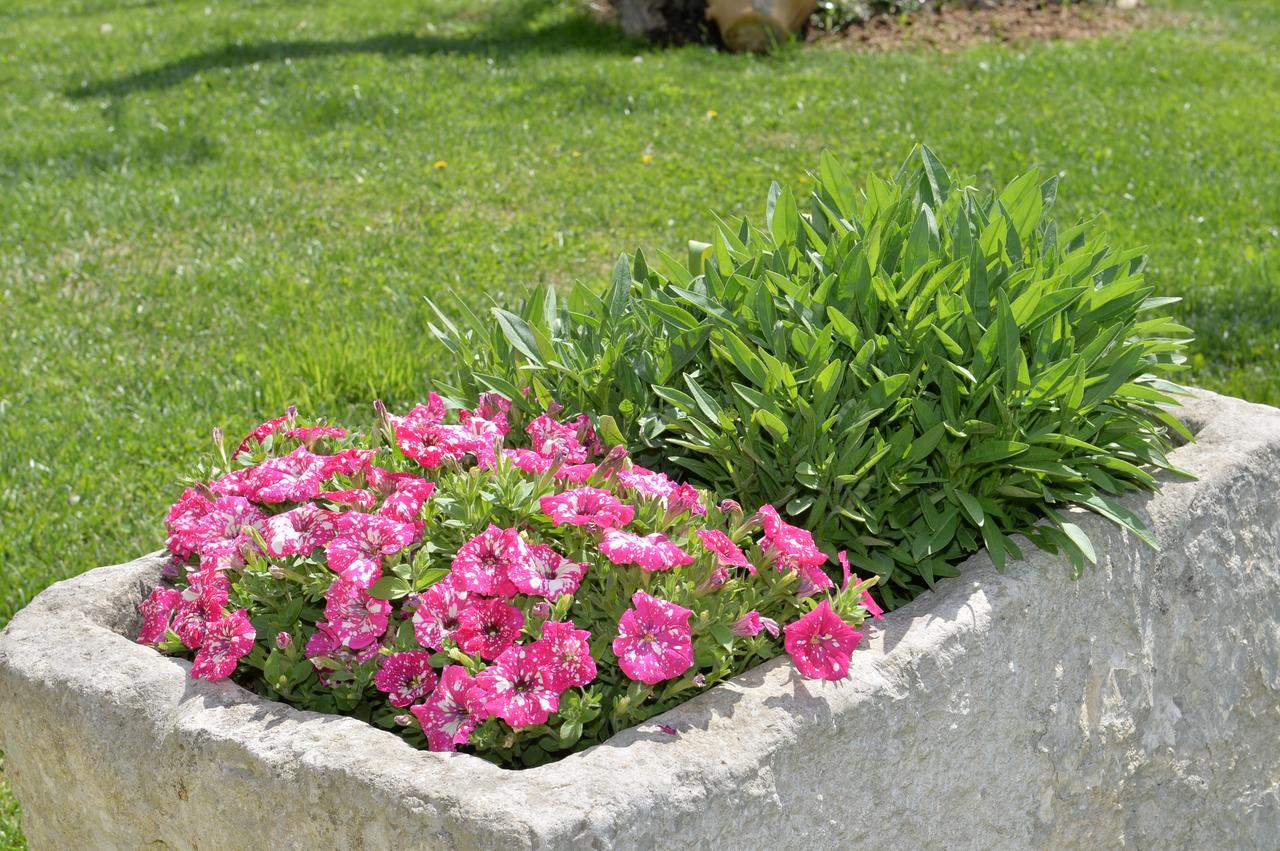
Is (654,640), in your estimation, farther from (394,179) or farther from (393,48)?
(393,48)

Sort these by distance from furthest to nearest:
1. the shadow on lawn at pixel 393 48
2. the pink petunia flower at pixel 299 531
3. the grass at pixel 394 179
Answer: the shadow on lawn at pixel 393 48
the grass at pixel 394 179
the pink petunia flower at pixel 299 531

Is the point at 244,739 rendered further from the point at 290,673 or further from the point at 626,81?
the point at 626,81

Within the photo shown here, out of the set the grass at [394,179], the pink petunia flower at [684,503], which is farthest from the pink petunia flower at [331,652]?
the grass at [394,179]

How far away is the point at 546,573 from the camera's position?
2.12m

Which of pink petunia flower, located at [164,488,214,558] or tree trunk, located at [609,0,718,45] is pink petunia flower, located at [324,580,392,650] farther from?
tree trunk, located at [609,0,718,45]

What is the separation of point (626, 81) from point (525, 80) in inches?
26.7

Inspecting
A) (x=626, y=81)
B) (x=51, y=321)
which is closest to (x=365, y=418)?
(x=51, y=321)

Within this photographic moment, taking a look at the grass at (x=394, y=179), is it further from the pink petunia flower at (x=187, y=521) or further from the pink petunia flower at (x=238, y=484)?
the pink petunia flower at (x=238, y=484)

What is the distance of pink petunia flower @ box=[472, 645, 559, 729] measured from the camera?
190 centimetres

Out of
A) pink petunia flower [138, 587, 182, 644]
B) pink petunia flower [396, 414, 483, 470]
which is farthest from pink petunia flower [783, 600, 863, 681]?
pink petunia flower [138, 587, 182, 644]

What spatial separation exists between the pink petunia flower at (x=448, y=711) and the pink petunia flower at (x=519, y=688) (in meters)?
0.03

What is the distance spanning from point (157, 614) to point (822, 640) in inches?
46.7

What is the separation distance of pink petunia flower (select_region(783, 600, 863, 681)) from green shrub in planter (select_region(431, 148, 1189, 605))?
32 centimetres

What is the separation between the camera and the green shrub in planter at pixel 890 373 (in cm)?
239
